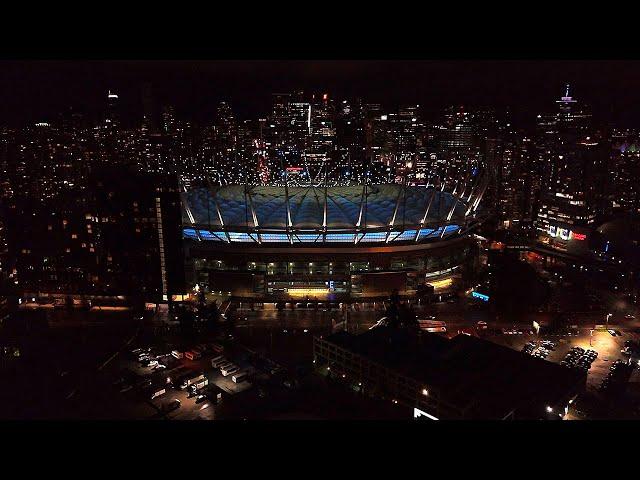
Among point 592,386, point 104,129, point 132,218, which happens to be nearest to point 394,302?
point 592,386

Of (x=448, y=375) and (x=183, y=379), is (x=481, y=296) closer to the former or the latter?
(x=448, y=375)

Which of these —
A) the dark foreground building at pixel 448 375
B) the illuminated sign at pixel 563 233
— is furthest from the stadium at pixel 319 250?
the illuminated sign at pixel 563 233

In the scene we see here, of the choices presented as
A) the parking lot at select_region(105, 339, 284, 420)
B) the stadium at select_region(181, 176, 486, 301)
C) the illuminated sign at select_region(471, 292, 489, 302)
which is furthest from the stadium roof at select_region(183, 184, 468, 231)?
the parking lot at select_region(105, 339, 284, 420)

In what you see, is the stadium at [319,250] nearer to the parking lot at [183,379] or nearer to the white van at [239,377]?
the parking lot at [183,379]

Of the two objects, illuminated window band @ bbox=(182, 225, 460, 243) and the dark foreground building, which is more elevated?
illuminated window band @ bbox=(182, 225, 460, 243)

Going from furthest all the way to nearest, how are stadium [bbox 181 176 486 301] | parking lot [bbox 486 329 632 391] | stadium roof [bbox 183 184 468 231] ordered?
1. stadium roof [bbox 183 184 468 231]
2. stadium [bbox 181 176 486 301]
3. parking lot [bbox 486 329 632 391]

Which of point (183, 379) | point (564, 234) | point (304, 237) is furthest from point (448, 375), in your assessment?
point (564, 234)

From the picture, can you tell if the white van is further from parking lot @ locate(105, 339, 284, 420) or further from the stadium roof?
the stadium roof
